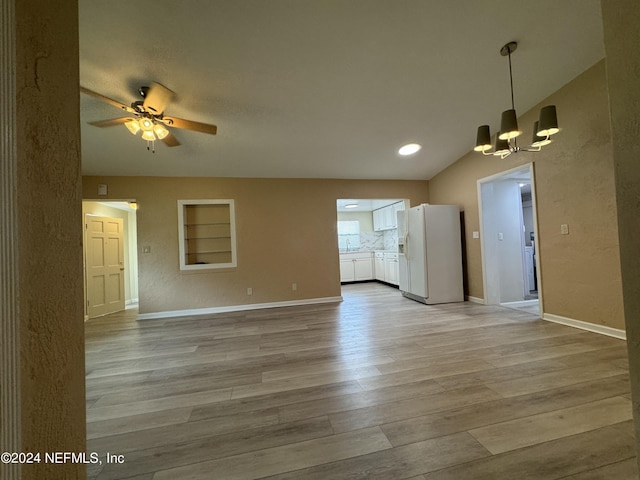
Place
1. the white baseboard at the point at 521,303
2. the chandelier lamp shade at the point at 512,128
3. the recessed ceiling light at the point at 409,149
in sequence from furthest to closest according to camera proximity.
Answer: the white baseboard at the point at 521,303
the recessed ceiling light at the point at 409,149
the chandelier lamp shade at the point at 512,128

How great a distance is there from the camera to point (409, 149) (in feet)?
13.0

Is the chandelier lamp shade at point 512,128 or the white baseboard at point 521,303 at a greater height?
the chandelier lamp shade at point 512,128

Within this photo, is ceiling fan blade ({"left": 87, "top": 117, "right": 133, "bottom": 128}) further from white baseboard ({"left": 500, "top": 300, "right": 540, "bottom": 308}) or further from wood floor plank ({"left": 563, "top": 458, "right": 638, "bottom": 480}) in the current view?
white baseboard ({"left": 500, "top": 300, "right": 540, "bottom": 308})

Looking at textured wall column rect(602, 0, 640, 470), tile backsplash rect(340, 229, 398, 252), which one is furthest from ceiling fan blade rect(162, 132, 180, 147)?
tile backsplash rect(340, 229, 398, 252)

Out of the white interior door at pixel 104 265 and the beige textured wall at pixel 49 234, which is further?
the white interior door at pixel 104 265

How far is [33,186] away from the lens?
665 mm

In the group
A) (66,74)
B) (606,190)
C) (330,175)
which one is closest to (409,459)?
(66,74)

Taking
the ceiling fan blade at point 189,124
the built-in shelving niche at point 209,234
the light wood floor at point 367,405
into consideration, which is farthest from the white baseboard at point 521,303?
the ceiling fan blade at point 189,124

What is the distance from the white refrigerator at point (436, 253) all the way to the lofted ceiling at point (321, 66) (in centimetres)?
126

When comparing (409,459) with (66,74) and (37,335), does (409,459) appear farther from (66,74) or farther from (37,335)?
(66,74)

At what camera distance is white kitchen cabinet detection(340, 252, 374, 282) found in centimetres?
689

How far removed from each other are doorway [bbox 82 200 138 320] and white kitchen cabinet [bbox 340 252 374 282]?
4.83 metres

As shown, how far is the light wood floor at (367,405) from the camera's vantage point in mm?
1174

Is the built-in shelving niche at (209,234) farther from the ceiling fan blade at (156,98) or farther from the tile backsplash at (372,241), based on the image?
the tile backsplash at (372,241)
